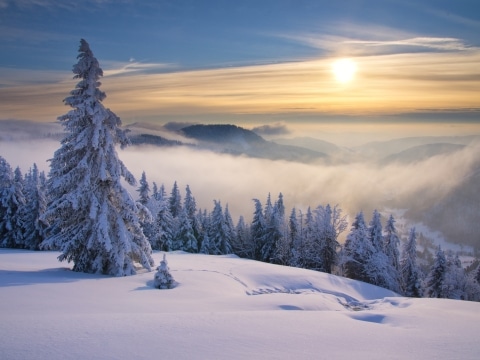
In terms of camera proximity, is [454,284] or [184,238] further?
[184,238]

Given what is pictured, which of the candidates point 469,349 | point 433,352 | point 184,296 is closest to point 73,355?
point 433,352

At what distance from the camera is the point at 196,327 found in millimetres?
7480

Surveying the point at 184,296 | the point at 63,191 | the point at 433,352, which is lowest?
the point at 184,296

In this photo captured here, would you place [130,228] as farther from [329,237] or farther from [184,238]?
[184,238]

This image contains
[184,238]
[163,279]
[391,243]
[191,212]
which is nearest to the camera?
[163,279]

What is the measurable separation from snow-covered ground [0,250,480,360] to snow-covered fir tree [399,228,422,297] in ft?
121

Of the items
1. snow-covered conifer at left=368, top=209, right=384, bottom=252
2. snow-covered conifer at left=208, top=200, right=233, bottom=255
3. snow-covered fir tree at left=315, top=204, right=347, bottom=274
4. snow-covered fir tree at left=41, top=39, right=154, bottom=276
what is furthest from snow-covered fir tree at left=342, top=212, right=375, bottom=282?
snow-covered fir tree at left=41, top=39, right=154, bottom=276

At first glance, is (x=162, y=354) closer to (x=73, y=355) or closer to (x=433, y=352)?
(x=73, y=355)

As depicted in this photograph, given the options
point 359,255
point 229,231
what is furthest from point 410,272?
point 229,231

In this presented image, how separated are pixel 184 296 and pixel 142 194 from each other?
4169cm

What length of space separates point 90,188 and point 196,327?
13.2 m

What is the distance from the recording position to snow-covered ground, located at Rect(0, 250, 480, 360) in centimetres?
601

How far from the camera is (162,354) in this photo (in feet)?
19.1

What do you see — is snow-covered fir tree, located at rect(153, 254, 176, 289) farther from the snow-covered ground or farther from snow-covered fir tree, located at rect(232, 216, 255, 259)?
snow-covered fir tree, located at rect(232, 216, 255, 259)
